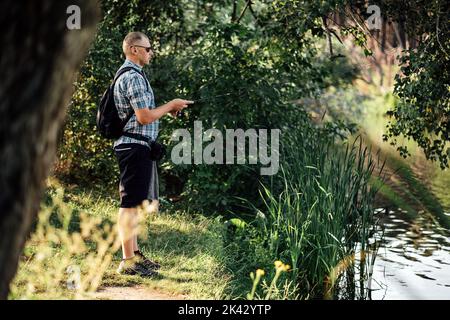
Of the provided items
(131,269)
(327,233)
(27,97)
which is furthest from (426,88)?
(27,97)

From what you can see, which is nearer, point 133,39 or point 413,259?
point 133,39

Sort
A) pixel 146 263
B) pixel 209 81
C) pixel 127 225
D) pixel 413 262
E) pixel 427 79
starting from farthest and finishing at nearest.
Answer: pixel 209 81, pixel 413 262, pixel 427 79, pixel 146 263, pixel 127 225

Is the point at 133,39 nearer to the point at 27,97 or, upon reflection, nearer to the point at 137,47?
the point at 137,47

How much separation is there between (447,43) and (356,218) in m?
1.88

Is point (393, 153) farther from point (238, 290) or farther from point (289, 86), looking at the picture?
point (238, 290)

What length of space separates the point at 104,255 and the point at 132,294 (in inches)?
44.2

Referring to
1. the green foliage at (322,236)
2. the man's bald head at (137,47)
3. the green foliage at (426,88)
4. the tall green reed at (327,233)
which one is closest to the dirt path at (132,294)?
the green foliage at (322,236)

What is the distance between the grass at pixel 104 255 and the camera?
16.7 feet

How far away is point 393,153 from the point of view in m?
16.2

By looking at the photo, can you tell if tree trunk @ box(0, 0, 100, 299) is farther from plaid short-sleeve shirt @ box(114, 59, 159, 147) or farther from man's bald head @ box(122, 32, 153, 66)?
man's bald head @ box(122, 32, 153, 66)

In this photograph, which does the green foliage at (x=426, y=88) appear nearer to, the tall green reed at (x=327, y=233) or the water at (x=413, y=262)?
the tall green reed at (x=327, y=233)

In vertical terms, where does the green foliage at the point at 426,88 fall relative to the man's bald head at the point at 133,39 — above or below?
below

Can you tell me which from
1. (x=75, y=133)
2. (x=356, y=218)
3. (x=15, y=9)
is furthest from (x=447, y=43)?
(x=15, y=9)

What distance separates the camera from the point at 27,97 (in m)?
2.49
